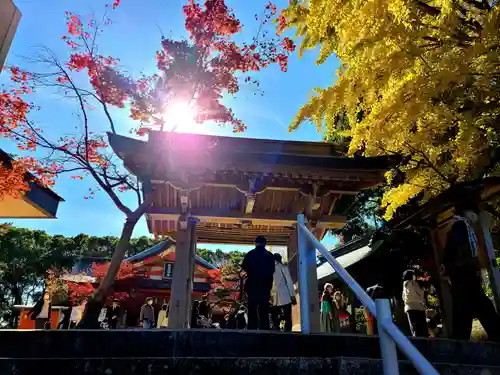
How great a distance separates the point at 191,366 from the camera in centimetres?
269

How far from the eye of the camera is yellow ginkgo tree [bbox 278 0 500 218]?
11.7ft

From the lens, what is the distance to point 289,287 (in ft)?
20.0

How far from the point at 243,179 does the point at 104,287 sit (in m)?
3.43

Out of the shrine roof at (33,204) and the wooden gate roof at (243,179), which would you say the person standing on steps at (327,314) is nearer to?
the wooden gate roof at (243,179)

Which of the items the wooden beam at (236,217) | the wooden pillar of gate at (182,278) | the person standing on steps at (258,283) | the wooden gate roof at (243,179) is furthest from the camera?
the wooden beam at (236,217)

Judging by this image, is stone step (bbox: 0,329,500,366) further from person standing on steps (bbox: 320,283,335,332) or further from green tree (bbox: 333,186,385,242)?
green tree (bbox: 333,186,385,242)

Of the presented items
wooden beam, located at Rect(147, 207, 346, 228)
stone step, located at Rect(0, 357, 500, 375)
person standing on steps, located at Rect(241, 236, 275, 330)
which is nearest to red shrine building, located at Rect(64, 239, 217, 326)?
wooden beam, located at Rect(147, 207, 346, 228)

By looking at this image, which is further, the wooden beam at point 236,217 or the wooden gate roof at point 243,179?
the wooden beam at point 236,217

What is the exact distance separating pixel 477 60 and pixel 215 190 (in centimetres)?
563

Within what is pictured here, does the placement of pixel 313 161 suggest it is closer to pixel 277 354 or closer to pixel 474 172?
pixel 474 172

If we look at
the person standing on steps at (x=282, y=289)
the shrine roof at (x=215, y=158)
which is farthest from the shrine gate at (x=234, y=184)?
the person standing on steps at (x=282, y=289)

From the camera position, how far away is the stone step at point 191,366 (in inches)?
102

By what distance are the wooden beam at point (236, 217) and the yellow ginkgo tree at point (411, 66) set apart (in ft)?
10.5

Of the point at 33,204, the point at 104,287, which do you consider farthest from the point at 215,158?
the point at 33,204
